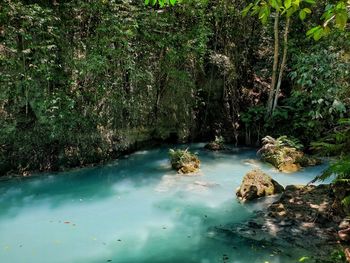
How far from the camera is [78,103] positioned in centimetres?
1037

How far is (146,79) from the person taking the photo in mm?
11914

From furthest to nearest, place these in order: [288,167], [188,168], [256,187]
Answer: [288,167] < [188,168] < [256,187]

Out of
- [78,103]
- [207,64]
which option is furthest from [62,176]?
[207,64]

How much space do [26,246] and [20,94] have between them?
483 cm

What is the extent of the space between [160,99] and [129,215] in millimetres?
6185

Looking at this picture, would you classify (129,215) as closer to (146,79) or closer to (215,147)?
(215,147)

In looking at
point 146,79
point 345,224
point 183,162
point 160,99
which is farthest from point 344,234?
point 160,99

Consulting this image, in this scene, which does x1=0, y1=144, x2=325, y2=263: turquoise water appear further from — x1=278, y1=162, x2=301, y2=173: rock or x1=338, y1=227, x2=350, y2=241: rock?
x1=338, y1=227, x2=350, y2=241: rock

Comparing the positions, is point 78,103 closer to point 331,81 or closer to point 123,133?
point 123,133

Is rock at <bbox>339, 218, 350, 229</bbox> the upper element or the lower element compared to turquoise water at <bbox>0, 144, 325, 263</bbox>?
upper

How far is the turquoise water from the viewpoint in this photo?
5.61m

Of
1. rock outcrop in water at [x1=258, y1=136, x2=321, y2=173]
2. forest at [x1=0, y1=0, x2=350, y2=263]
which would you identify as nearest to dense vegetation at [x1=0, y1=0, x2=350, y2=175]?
forest at [x1=0, y1=0, x2=350, y2=263]

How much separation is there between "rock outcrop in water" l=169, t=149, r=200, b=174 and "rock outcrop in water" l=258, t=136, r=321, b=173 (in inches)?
82.7

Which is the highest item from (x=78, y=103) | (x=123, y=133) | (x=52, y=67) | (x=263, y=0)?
(x=263, y=0)
